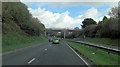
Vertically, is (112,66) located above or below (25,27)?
below

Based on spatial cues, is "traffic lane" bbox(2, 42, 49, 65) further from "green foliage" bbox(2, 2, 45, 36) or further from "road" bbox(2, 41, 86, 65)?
"green foliage" bbox(2, 2, 45, 36)

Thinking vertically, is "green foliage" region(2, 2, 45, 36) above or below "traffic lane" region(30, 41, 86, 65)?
above

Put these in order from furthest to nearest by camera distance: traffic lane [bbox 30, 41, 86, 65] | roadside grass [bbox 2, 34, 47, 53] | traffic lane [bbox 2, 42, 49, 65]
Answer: roadside grass [bbox 2, 34, 47, 53] → traffic lane [bbox 2, 42, 49, 65] → traffic lane [bbox 30, 41, 86, 65]

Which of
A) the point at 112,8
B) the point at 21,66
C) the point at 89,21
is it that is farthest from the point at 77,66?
the point at 89,21

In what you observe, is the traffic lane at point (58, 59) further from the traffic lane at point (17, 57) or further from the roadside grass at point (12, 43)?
the roadside grass at point (12, 43)

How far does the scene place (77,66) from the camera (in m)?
9.51

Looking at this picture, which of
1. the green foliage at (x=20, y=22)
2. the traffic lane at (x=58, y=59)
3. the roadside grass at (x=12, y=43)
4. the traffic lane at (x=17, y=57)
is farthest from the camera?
the green foliage at (x=20, y=22)

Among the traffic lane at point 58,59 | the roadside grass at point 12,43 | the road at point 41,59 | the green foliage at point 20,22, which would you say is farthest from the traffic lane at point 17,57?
the green foliage at point 20,22

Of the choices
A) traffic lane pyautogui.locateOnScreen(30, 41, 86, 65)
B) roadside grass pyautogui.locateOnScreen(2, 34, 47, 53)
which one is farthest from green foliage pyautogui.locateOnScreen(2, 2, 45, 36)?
traffic lane pyautogui.locateOnScreen(30, 41, 86, 65)

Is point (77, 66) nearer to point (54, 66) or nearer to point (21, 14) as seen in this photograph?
point (54, 66)

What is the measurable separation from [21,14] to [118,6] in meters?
22.7

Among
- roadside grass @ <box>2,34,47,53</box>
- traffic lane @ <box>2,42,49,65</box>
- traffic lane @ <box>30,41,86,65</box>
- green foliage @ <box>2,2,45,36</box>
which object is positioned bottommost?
traffic lane @ <box>30,41,86,65</box>

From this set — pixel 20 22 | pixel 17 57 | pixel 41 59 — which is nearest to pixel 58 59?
pixel 41 59

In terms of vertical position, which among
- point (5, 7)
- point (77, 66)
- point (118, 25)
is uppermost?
point (5, 7)
